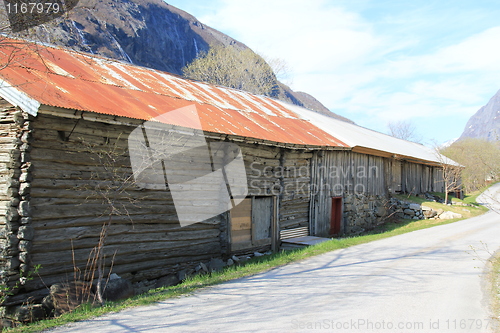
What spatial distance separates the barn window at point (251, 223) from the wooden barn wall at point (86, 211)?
6.92 ft

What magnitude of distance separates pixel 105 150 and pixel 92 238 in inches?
70.3

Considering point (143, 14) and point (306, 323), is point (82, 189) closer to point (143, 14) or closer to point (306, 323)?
point (306, 323)

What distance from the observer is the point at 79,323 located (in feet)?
17.4

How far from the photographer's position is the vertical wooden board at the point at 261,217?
1186 cm

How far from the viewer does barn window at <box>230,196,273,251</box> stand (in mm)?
11117

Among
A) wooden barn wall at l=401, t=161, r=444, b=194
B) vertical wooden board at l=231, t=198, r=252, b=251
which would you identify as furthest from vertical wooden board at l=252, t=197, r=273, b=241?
wooden barn wall at l=401, t=161, r=444, b=194

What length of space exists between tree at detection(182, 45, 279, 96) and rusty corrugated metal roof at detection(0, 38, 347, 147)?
802 inches

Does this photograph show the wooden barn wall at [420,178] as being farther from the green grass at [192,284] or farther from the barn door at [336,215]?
the green grass at [192,284]

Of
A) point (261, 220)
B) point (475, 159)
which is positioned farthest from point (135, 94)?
point (475, 159)

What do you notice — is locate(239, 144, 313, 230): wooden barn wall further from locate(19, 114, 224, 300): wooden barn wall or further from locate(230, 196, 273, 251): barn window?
locate(19, 114, 224, 300): wooden barn wall

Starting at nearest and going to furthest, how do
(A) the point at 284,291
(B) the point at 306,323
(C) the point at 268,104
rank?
(B) the point at 306,323, (A) the point at 284,291, (C) the point at 268,104

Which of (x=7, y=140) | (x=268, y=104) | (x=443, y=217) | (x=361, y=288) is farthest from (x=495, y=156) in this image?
(x=7, y=140)

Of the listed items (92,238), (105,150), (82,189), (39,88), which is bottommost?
(92,238)

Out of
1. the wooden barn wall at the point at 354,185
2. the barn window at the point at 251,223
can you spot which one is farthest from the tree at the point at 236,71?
the barn window at the point at 251,223
